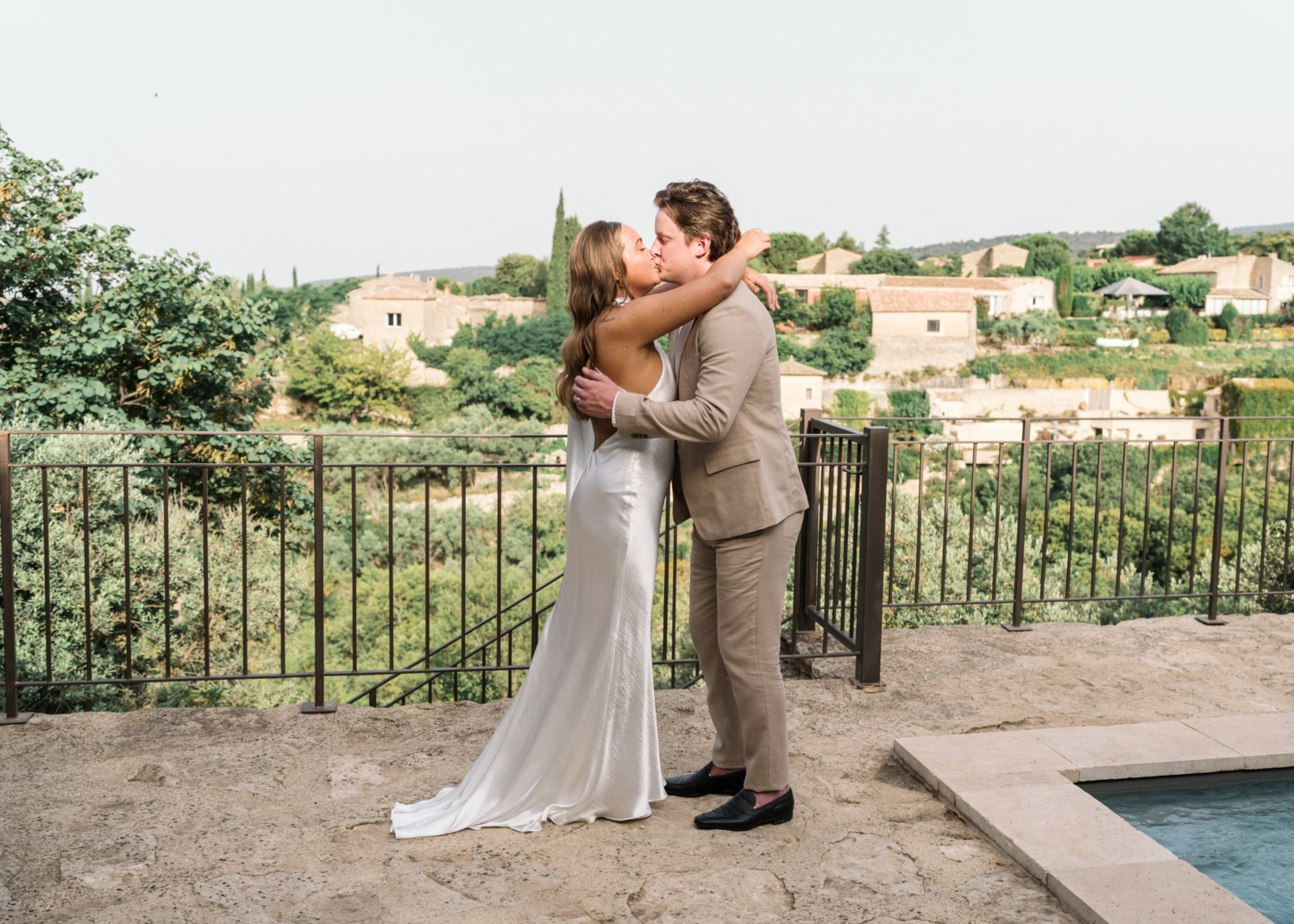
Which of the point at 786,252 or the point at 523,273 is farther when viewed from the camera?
the point at 523,273

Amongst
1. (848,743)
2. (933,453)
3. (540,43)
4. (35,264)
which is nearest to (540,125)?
(540,43)

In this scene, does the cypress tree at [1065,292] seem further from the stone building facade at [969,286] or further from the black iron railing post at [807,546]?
the black iron railing post at [807,546]

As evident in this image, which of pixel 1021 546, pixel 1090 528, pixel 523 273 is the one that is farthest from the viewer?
pixel 523 273

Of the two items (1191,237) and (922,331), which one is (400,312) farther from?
(1191,237)

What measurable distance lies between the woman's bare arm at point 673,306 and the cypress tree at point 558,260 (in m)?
53.5

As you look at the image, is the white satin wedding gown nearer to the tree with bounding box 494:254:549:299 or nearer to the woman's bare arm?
the woman's bare arm

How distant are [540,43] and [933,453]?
37.6m

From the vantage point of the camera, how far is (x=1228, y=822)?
2.56 m

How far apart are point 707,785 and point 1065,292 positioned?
68615mm

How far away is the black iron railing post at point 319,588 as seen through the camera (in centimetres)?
319

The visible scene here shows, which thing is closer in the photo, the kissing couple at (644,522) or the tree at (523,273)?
the kissing couple at (644,522)

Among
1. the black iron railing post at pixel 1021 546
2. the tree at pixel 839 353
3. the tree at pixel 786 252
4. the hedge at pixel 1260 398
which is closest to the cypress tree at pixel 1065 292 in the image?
the tree at pixel 839 353

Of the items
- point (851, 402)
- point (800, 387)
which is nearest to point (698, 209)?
point (800, 387)

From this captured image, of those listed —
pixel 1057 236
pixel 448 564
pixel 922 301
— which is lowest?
pixel 448 564
